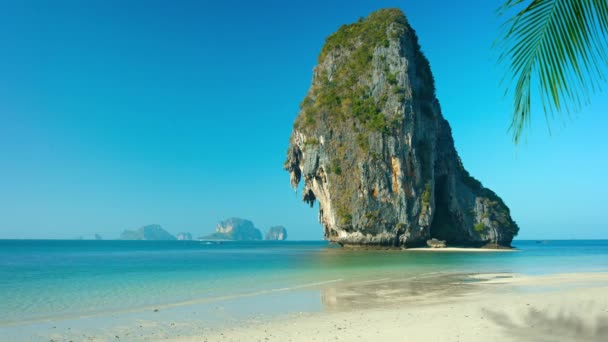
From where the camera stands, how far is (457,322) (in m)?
8.83

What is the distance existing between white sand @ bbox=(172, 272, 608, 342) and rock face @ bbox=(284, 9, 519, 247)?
116ft

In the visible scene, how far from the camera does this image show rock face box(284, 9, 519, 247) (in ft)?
157

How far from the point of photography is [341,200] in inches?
1937

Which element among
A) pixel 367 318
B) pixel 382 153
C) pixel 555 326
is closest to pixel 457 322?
pixel 555 326

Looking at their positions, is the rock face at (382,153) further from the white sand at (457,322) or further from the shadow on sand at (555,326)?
the shadow on sand at (555,326)

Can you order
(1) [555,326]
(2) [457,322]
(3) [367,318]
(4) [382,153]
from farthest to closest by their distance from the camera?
1. (4) [382,153]
2. (3) [367,318]
3. (2) [457,322]
4. (1) [555,326]

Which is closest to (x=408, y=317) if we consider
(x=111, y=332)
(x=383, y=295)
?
(x=383, y=295)

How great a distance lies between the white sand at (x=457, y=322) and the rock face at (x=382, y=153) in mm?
35323

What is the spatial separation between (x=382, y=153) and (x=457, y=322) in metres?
39.7

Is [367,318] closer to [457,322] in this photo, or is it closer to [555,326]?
[457,322]

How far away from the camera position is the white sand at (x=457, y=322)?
7.70 metres


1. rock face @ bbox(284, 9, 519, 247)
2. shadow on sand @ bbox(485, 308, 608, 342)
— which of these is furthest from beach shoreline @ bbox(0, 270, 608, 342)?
rock face @ bbox(284, 9, 519, 247)

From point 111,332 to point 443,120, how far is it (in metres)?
57.6

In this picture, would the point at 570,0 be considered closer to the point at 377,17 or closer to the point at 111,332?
the point at 111,332
